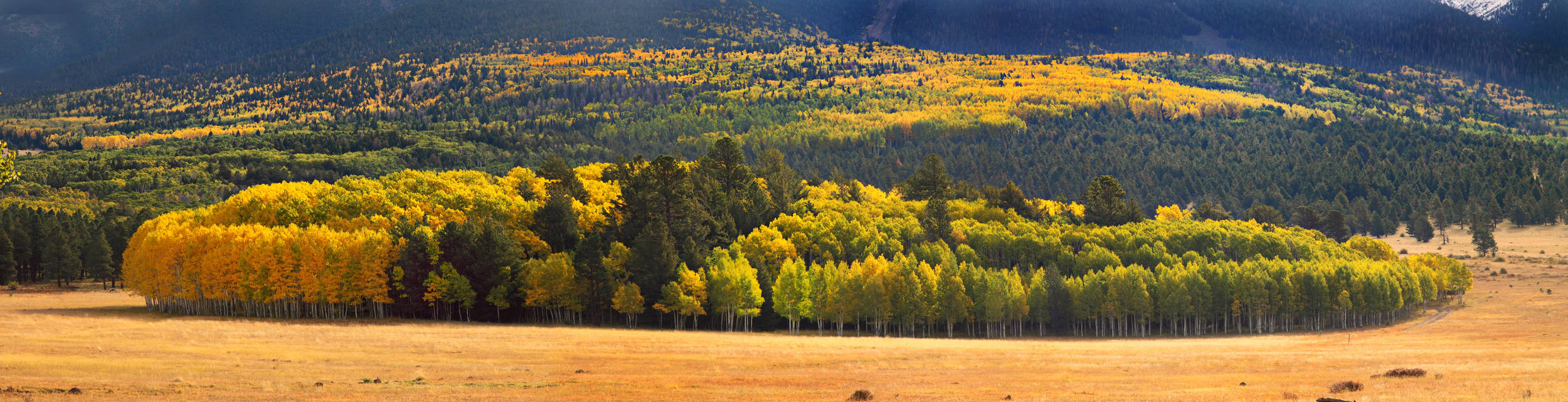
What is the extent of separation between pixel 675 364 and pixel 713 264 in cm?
5256

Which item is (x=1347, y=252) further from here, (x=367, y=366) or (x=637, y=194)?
(x=367, y=366)

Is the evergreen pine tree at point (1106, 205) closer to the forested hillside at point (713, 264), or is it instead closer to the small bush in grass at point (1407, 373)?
the forested hillside at point (713, 264)

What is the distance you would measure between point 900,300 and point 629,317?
2820 centimetres

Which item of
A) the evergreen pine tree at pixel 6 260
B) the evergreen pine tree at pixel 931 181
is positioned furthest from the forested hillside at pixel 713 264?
the evergreen pine tree at pixel 6 260

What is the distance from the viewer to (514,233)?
123500 mm

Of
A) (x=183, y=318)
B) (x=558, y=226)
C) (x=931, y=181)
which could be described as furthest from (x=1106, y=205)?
(x=183, y=318)

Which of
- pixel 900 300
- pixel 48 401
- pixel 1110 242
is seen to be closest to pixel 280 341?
pixel 48 401

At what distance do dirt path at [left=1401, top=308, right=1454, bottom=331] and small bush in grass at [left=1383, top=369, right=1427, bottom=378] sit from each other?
7516 cm

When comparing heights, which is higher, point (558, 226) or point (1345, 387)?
point (558, 226)

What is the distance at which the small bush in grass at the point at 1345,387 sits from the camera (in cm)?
4650

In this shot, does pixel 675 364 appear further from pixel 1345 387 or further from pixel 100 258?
pixel 100 258

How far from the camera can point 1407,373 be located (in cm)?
5291

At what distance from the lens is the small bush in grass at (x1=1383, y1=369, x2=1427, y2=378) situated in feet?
172

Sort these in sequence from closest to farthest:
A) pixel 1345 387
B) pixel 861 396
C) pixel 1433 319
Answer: pixel 861 396, pixel 1345 387, pixel 1433 319
